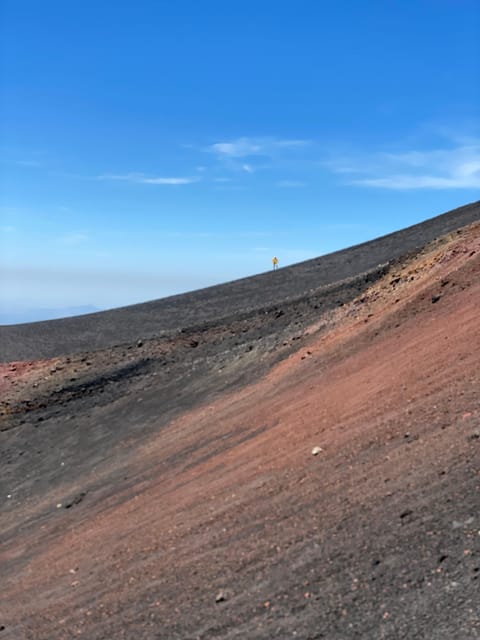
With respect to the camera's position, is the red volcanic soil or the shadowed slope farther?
the shadowed slope

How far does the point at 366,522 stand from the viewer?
5.81 m

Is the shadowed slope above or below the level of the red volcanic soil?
above

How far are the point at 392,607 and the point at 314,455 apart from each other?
336 centimetres

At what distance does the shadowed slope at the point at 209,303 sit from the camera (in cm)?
2448

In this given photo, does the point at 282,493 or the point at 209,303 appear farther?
the point at 209,303

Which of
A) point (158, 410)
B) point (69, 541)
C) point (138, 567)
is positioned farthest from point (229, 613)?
point (158, 410)

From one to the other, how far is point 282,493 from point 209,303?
65.4 feet

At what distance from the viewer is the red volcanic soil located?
199 inches

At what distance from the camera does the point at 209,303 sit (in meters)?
26.9

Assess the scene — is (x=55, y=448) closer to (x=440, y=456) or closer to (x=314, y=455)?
(x=314, y=455)

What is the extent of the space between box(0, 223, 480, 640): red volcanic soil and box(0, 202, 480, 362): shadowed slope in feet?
25.2

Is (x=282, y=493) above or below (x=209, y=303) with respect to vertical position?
below

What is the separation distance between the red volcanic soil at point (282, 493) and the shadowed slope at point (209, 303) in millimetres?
7672

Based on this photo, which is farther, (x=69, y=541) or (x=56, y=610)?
(x=69, y=541)
